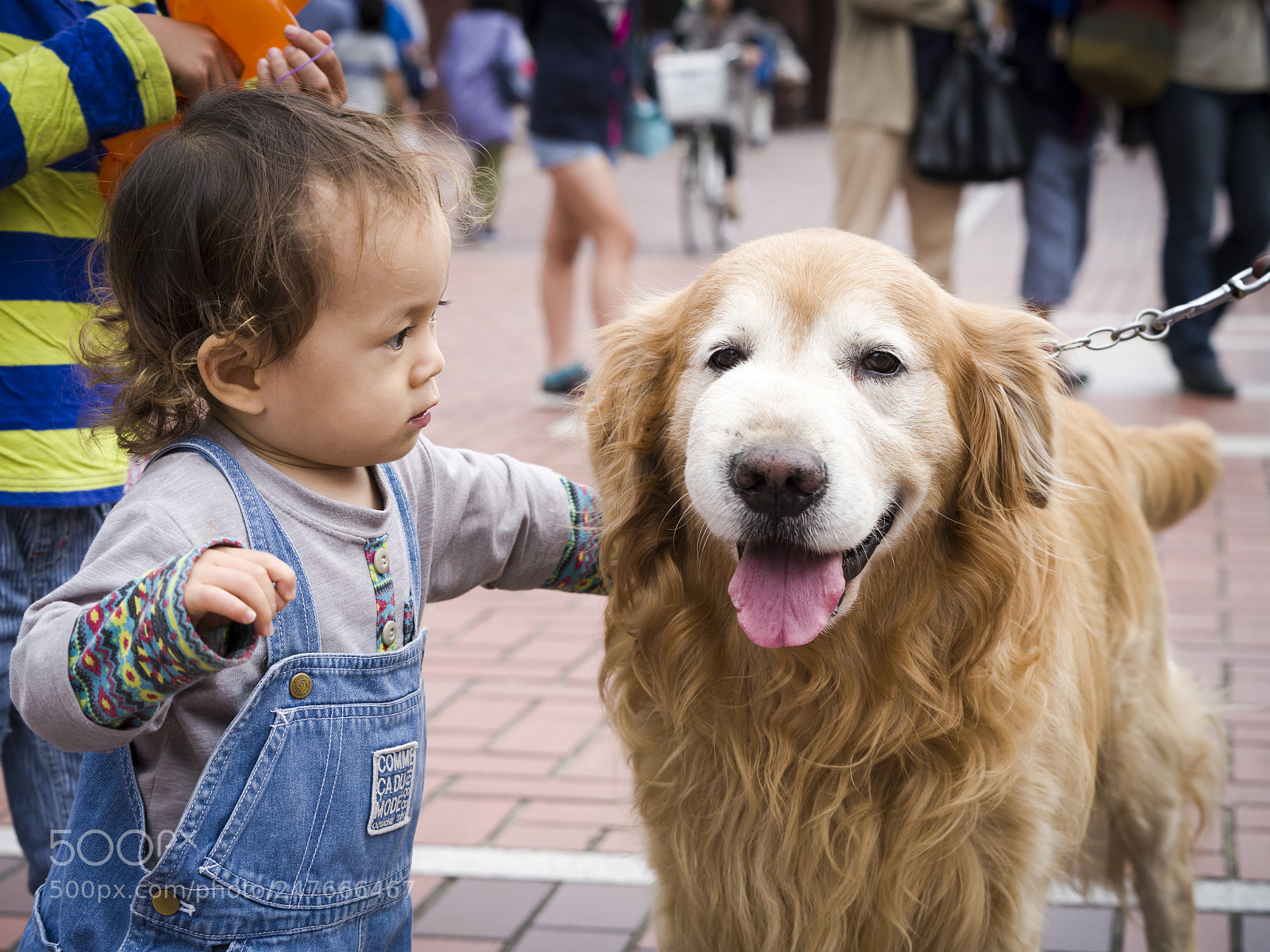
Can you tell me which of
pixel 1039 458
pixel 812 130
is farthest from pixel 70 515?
pixel 812 130

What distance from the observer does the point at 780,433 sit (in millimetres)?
1846

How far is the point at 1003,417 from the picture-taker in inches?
85.0

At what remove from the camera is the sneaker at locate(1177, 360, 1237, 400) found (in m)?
6.88

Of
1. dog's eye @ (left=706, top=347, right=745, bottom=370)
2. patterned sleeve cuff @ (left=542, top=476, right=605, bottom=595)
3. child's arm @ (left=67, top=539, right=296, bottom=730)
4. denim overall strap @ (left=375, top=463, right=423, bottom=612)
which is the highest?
dog's eye @ (left=706, top=347, right=745, bottom=370)

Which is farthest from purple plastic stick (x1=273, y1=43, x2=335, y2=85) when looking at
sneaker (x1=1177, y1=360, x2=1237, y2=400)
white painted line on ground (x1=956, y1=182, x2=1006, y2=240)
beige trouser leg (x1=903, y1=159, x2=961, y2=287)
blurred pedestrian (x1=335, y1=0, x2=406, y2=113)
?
white painted line on ground (x1=956, y1=182, x2=1006, y2=240)

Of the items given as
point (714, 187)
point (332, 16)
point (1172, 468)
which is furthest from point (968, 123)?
point (332, 16)

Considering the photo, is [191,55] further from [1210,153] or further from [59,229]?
[1210,153]

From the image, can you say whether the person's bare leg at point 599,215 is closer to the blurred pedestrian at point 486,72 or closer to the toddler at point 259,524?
the toddler at point 259,524

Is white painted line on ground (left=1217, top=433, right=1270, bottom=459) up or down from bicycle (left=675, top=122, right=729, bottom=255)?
up

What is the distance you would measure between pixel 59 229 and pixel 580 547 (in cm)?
103

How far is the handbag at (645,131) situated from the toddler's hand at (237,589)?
5969mm

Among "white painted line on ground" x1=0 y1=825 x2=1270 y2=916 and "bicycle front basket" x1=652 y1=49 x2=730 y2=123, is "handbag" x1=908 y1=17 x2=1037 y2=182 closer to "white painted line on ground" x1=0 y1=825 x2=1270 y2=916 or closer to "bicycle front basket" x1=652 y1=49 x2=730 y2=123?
"white painted line on ground" x1=0 y1=825 x2=1270 y2=916

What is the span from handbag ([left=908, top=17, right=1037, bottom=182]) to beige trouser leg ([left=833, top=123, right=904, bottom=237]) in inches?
5.1

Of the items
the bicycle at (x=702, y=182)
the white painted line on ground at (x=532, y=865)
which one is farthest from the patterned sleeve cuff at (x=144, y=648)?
the bicycle at (x=702, y=182)
